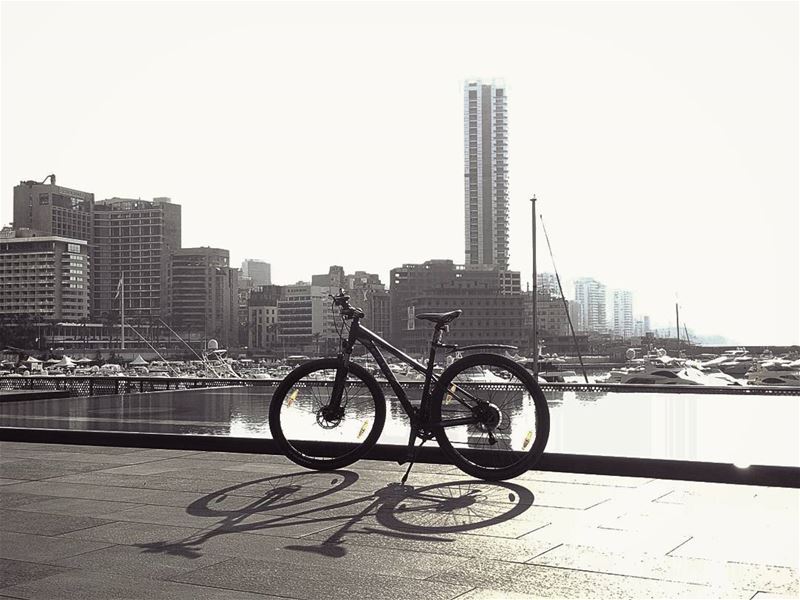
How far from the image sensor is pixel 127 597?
10.0 ft

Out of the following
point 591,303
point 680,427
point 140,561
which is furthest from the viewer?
point 591,303

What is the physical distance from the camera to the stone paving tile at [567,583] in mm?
3010

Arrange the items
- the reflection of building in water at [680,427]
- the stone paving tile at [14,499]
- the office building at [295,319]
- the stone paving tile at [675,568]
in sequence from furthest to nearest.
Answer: the office building at [295,319], the reflection of building in water at [680,427], the stone paving tile at [14,499], the stone paving tile at [675,568]

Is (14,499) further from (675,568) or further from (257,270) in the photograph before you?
(257,270)

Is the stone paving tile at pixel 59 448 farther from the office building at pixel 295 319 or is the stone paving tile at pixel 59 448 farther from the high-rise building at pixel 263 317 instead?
the high-rise building at pixel 263 317

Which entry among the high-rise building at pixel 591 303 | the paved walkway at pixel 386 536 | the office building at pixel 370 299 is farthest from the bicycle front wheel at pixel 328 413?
the high-rise building at pixel 591 303

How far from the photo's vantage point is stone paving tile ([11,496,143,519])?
4.62m

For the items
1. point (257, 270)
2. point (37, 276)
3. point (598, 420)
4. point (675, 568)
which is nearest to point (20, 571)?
point (675, 568)

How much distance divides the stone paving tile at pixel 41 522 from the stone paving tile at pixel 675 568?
2194mm

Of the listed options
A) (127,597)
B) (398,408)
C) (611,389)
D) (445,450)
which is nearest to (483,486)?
(445,450)

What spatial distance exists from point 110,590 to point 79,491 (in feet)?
7.79

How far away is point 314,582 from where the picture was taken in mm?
3213

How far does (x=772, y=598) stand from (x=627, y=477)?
8.91 feet

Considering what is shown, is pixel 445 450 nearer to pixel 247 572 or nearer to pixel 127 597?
pixel 247 572
